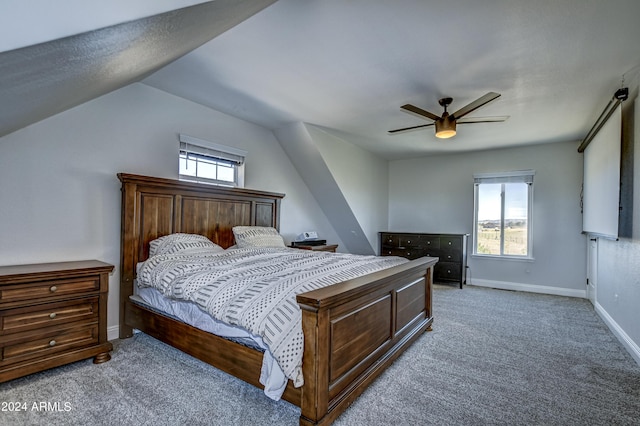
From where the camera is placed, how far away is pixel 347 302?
5.90 feet

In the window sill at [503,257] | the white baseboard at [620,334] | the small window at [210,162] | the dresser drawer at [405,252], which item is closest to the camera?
the white baseboard at [620,334]

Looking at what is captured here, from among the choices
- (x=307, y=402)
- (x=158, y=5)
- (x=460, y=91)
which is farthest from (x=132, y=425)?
(x=460, y=91)

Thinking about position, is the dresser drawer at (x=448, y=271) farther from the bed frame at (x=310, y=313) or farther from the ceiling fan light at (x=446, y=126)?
the ceiling fan light at (x=446, y=126)

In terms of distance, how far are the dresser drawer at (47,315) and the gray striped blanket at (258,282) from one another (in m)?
0.41

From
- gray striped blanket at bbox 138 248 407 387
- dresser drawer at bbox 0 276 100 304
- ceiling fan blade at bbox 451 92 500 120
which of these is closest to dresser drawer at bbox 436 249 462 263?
gray striped blanket at bbox 138 248 407 387

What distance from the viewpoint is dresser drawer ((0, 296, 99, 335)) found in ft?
6.51

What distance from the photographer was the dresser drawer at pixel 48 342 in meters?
1.99

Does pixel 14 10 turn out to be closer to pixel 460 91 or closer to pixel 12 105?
pixel 12 105

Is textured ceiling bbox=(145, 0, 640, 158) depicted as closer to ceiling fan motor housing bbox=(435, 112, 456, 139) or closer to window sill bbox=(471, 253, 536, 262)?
ceiling fan motor housing bbox=(435, 112, 456, 139)

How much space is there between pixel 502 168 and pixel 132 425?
233 inches

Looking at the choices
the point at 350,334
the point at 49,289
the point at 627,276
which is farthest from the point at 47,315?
the point at 627,276

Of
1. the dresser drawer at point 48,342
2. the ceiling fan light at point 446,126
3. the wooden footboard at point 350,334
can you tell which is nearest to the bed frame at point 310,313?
the wooden footboard at point 350,334

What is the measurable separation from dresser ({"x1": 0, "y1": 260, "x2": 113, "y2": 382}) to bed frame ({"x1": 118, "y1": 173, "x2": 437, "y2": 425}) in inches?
14.9

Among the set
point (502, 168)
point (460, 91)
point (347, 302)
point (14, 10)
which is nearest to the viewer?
point (14, 10)
